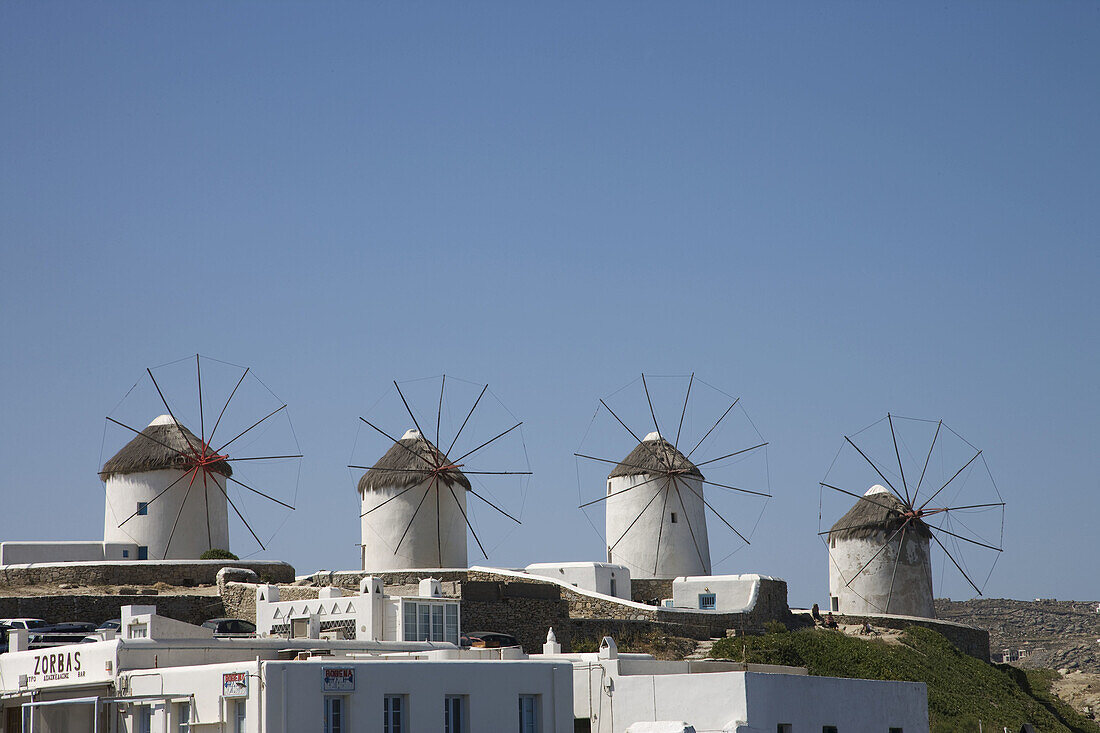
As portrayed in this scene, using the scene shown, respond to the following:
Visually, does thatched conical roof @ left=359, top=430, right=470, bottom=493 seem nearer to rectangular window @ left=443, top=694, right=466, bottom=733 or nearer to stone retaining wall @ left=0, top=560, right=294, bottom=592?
stone retaining wall @ left=0, top=560, right=294, bottom=592

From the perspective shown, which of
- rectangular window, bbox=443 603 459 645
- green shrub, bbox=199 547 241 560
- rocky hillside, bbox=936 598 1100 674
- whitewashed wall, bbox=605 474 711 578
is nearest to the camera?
rectangular window, bbox=443 603 459 645

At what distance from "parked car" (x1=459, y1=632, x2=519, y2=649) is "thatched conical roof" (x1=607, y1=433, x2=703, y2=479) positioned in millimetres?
15892

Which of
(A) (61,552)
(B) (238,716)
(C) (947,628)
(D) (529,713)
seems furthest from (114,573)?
(C) (947,628)

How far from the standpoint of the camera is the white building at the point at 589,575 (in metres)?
39.6

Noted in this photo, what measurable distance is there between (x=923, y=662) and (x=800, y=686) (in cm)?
1754

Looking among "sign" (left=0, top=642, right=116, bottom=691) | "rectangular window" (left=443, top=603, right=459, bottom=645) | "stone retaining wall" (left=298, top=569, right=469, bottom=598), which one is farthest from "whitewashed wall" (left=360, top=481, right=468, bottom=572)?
"sign" (left=0, top=642, right=116, bottom=691)

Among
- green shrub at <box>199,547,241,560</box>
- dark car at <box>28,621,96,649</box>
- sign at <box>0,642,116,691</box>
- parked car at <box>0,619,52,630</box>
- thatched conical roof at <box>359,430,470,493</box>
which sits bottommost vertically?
sign at <box>0,642,116,691</box>

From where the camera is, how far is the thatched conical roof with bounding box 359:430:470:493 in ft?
141

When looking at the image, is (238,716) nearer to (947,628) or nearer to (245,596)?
(245,596)

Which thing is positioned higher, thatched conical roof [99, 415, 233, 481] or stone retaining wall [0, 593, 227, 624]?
thatched conical roof [99, 415, 233, 481]

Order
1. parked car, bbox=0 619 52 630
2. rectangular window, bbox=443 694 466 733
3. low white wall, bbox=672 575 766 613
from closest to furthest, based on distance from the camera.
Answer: rectangular window, bbox=443 694 466 733 → parked car, bbox=0 619 52 630 → low white wall, bbox=672 575 766 613

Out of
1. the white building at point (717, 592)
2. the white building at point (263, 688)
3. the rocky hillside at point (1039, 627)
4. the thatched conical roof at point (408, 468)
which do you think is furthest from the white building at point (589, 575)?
the rocky hillside at point (1039, 627)

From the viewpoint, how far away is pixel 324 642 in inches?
894

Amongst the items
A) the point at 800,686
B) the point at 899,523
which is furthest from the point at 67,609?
the point at 899,523
